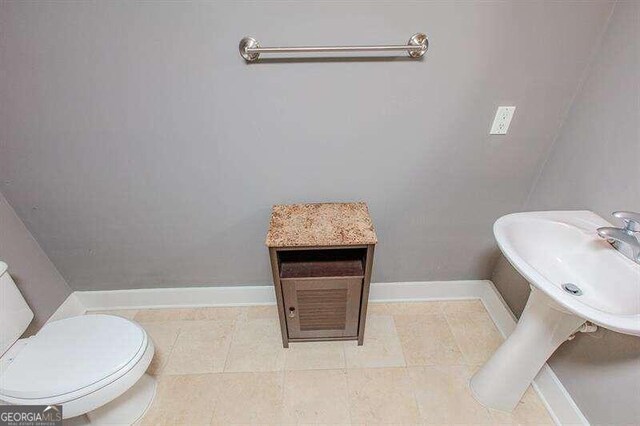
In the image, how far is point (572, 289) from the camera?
0.94 m

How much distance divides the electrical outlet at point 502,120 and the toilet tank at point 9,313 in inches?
74.9

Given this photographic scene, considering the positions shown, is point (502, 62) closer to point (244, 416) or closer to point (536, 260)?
point (536, 260)

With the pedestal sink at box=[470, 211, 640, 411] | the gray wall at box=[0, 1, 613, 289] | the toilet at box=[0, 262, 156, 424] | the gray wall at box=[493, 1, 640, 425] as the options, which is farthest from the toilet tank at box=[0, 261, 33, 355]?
the gray wall at box=[493, 1, 640, 425]

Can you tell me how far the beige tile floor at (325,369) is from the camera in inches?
47.1

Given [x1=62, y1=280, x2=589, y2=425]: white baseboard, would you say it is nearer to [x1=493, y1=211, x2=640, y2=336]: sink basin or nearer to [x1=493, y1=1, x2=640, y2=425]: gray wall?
[x1=493, y1=1, x2=640, y2=425]: gray wall

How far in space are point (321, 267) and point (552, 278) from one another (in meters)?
0.80

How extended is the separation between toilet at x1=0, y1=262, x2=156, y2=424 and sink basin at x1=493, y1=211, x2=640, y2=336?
1.27 m

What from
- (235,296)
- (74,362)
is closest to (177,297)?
(235,296)

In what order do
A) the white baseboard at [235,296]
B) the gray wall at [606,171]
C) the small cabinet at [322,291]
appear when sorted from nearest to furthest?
the gray wall at [606,171]
the small cabinet at [322,291]
the white baseboard at [235,296]

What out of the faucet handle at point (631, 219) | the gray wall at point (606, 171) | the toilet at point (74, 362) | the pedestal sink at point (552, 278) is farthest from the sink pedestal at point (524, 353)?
the toilet at point (74, 362)

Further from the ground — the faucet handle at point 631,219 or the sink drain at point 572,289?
the faucet handle at point 631,219

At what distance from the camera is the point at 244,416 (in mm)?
1198

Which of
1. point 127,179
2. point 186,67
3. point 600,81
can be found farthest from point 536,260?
point 127,179

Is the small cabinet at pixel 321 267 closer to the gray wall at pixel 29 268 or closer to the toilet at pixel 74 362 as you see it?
the toilet at pixel 74 362
